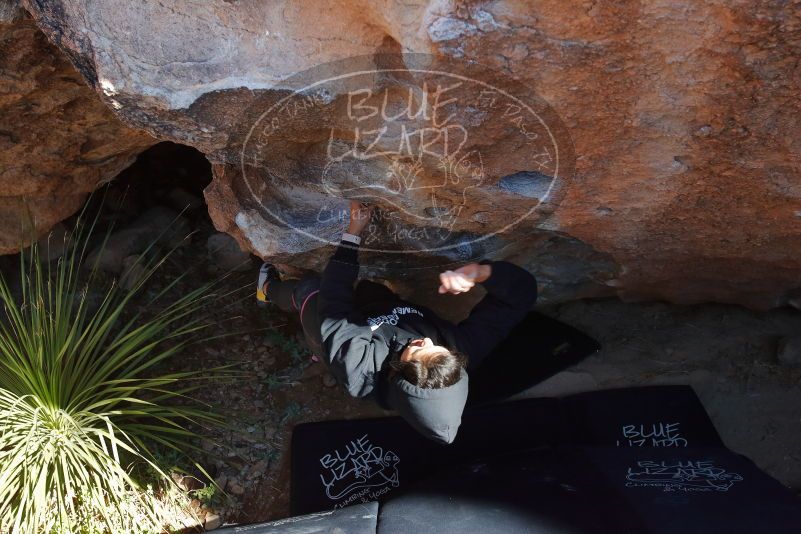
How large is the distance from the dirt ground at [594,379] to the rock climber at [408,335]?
0.57m

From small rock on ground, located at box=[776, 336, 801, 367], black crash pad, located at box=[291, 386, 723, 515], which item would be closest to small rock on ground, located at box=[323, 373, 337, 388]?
black crash pad, located at box=[291, 386, 723, 515]

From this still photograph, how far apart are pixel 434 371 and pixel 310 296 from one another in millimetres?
558

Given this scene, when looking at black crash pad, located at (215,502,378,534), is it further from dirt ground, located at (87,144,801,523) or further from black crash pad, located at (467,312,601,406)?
black crash pad, located at (467,312,601,406)

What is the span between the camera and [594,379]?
2.59 metres

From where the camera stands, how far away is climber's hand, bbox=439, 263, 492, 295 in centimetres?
187

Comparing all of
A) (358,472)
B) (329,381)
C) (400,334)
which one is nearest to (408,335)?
(400,334)

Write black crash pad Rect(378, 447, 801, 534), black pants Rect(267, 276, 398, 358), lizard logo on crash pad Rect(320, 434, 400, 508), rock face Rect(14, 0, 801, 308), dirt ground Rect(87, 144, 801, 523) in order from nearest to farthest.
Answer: rock face Rect(14, 0, 801, 308) < black crash pad Rect(378, 447, 801, 534) < black pants Rect(267, 276, 398, 358) < lizard logo on crash pad Rect(320, 434, 400, 508) < dirt ground Rect(87, 144, 801, 523)

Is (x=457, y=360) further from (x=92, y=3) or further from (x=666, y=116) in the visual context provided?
(x=92, y=3)

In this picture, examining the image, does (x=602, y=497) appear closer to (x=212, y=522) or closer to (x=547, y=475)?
(x=547, y=475)

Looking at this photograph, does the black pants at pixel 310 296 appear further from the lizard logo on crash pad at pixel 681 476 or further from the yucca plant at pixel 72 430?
the lizard logo on crash pad at pixel 681 476

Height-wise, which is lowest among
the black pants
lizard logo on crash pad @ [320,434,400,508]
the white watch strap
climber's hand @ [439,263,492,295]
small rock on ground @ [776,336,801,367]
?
lizard logo on crash pad @ [320,434,400,508]

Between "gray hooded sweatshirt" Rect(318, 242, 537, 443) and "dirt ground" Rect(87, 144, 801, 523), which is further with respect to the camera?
"dirt ground" Rect(87, 144, 801, 523)

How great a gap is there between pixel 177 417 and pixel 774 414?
214cm

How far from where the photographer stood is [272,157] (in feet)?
6.21
